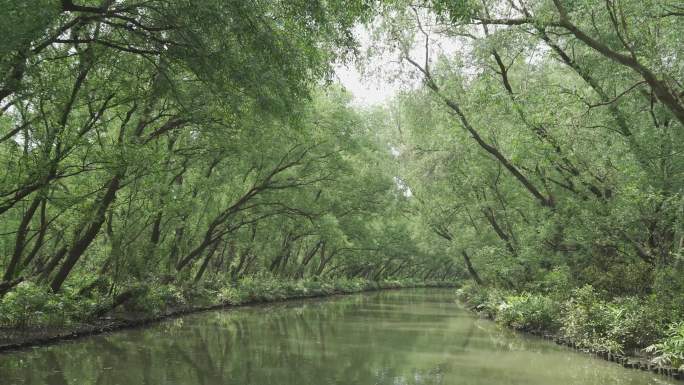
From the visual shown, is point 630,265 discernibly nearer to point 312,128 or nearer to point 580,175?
point 580,175

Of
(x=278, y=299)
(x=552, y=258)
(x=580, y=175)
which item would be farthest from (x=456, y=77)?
(x=278, y=299)

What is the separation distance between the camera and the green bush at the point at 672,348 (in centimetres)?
928

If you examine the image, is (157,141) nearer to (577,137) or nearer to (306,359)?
(306,359)

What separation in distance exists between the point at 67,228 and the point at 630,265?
1612cm

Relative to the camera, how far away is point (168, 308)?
19703mm

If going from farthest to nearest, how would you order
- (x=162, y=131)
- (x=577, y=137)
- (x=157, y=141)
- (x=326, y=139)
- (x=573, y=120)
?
(x=326, y=139) → (x=157, y=141) → (x=162, y=131) → (x=577, y=137) → (x=573, y=120)

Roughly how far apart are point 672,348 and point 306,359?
7.05 metres

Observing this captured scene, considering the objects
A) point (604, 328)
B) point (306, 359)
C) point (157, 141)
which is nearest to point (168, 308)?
point (157, 141)

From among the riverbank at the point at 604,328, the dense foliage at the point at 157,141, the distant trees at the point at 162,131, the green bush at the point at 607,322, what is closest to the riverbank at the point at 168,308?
the dense foliage at the point at 157,141

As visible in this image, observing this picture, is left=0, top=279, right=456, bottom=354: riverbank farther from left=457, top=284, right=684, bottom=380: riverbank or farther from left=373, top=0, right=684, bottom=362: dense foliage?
left=457, top=284, right=684, bottom=380: riverbank

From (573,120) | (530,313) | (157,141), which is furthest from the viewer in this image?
(530,313)

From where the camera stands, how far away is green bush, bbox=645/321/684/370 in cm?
928

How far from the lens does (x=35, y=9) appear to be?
6227 mm

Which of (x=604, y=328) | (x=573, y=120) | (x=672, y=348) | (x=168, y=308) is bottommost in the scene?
(x=672, y=348)
